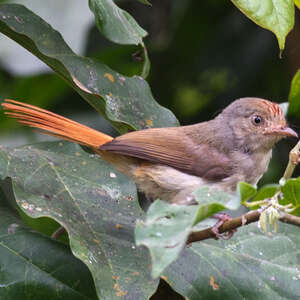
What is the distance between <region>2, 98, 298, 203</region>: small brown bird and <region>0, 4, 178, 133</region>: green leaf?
295 millimetres

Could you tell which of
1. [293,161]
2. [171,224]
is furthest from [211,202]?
[293,161]

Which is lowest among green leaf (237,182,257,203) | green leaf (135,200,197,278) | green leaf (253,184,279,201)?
green leaf (253,184,279,201)

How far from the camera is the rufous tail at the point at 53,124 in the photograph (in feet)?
8.91

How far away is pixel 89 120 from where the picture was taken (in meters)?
4.77

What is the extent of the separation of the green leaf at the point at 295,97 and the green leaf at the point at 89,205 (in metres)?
0.88

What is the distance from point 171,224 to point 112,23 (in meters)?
1.20

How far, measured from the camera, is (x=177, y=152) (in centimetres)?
338

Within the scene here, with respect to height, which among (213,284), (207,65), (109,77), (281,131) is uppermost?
(109,77)

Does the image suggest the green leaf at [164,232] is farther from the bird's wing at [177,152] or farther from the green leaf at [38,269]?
the bird's wing at [177,152]

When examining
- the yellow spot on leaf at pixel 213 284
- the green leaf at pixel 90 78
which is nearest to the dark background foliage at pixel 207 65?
the green leaf at pixel 90 78

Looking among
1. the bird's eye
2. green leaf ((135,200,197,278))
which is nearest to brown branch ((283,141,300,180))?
green leaf ((135,200,197,278))

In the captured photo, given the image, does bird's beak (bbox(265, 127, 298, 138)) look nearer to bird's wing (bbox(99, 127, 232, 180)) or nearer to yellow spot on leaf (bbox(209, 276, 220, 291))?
bird's wing (bbox(99, 127, 232, 180))

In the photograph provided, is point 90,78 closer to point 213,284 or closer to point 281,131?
point 213,284

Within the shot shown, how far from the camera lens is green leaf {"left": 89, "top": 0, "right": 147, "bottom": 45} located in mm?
2371
